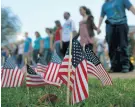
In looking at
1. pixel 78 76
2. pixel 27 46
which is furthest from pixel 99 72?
pixel 27 46

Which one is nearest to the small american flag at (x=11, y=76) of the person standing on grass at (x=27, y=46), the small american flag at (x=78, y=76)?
the small american flag at (x=78, y=76)

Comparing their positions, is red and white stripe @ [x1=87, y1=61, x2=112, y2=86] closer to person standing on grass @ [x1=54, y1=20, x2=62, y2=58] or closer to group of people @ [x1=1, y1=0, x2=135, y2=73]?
group of people @ [x1=1, y1=0, x2=135, y2=73]

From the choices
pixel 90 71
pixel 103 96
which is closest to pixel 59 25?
pixel 90 71

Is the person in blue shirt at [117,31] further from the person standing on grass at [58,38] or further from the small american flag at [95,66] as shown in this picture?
the small american flag at [95,66]

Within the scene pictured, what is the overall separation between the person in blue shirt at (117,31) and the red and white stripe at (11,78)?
11.3 ft

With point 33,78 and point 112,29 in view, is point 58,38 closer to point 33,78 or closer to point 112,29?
point 112,29

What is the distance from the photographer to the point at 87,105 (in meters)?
4.27

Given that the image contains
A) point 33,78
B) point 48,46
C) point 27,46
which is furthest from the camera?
point 27,46

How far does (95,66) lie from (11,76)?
5.05ft

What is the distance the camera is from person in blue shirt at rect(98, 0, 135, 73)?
31.4ft

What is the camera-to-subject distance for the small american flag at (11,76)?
6.57 meters

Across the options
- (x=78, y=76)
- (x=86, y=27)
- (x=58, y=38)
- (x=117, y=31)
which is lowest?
(x=78, y=76)

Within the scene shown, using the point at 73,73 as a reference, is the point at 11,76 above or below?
below

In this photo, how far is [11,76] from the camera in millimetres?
6746
